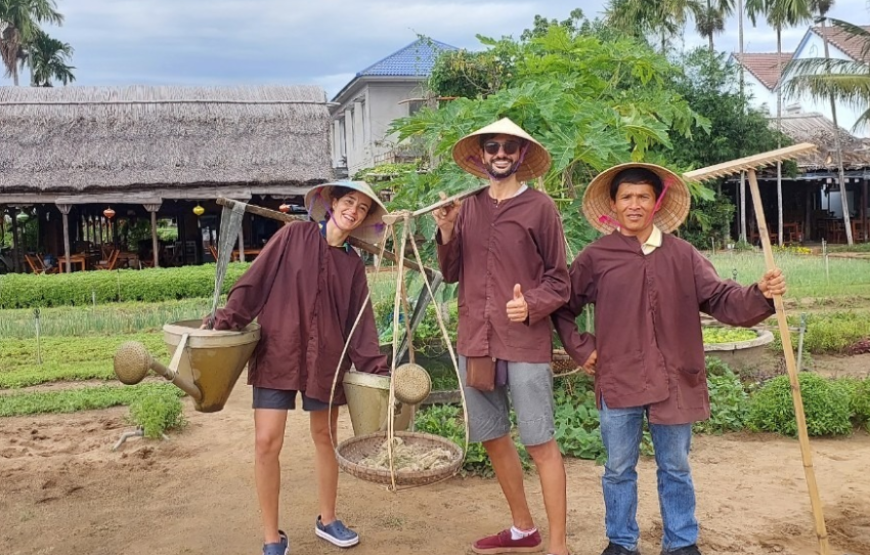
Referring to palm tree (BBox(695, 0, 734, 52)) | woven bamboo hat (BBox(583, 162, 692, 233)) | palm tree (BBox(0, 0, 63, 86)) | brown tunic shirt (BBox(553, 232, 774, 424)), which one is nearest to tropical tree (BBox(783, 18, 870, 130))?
palm tree (BBox(695, 0, 734, 52))

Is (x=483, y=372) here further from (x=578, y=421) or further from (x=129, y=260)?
(x=129, y=260)

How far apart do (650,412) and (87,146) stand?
18.4 metres

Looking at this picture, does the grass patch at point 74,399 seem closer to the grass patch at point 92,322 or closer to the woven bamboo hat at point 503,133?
the grass patch at point 92,322

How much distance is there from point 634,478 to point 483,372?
73 cm

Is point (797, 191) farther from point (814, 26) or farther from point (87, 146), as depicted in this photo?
point (87, 146)

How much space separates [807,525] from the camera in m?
3.61

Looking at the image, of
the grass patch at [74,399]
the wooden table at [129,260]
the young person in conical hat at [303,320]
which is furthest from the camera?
the wooden table at [129,260]

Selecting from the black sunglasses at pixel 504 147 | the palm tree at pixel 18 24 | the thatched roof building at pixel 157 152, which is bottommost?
the black sunglasses at pixel 504 147

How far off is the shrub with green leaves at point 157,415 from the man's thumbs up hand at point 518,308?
10.9ft

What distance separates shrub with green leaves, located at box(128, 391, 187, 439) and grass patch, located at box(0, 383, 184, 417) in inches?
26.8

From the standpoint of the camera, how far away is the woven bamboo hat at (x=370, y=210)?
10.7 ft

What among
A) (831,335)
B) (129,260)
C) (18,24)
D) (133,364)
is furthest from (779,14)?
(18,24)

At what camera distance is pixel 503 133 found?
302 centimetres

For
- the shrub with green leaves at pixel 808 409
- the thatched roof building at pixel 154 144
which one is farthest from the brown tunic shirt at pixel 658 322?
the thatched roof building at pixel 154 144
